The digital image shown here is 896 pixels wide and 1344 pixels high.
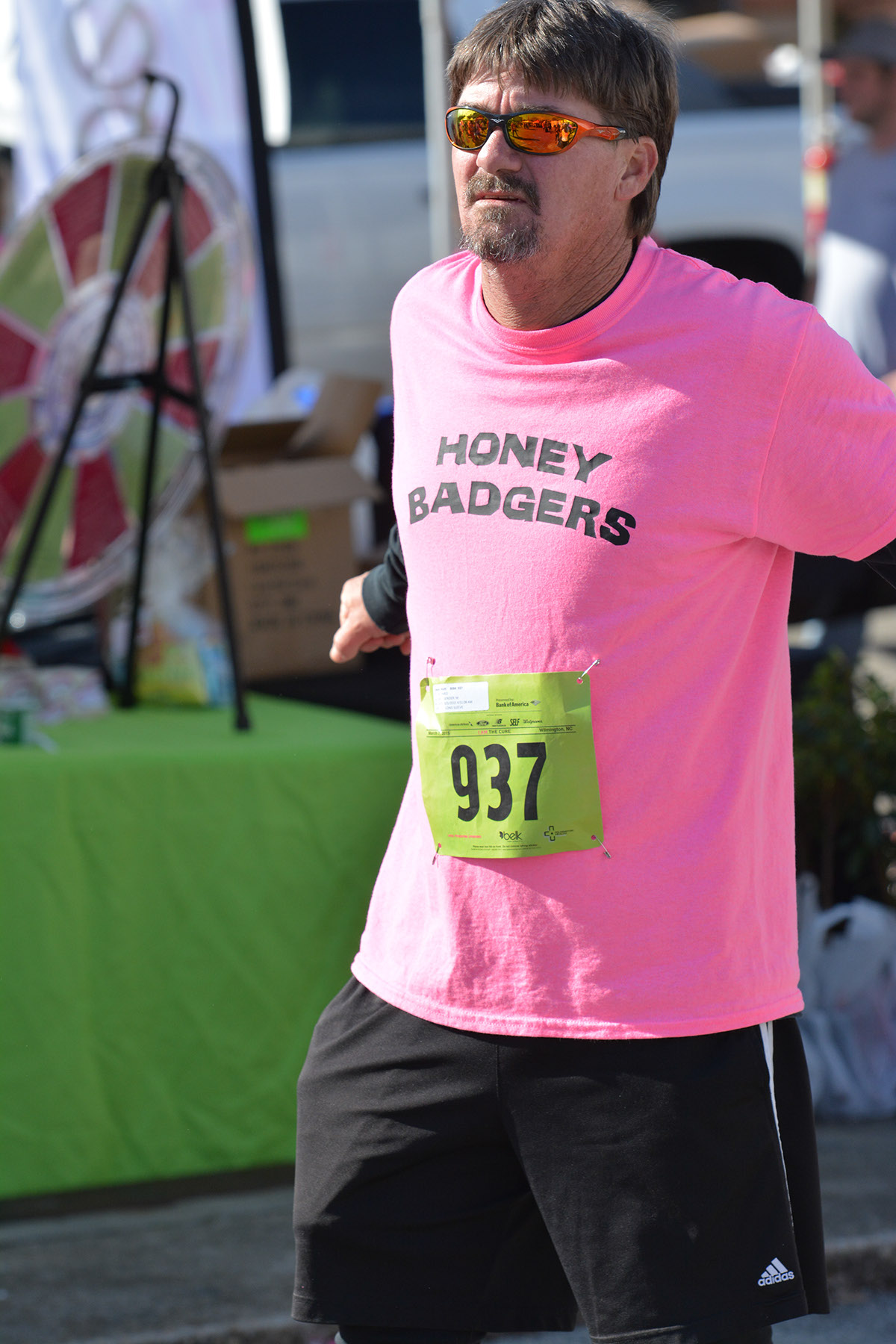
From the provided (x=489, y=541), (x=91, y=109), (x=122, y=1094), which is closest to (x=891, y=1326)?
(x=122, y=1094)

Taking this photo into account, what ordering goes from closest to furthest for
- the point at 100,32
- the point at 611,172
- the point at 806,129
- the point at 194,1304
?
the point at 611,172 < the point at 194,1304 < the point at 100,32 < the point at 806,129

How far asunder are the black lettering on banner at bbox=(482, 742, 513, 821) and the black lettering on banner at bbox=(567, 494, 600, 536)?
0.24 m

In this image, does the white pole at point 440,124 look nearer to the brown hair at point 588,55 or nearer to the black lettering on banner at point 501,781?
the brown hair at point 588,55

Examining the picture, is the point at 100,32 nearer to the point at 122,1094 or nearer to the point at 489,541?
the point at 122,1094

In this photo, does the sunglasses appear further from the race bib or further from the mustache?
the race bib

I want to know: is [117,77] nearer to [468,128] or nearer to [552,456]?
[468,128]

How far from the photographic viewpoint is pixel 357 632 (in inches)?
81.6

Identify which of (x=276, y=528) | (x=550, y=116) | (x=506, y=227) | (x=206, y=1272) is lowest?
(x=206, y=1272)

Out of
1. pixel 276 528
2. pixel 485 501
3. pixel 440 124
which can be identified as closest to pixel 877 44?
pixel 440 124

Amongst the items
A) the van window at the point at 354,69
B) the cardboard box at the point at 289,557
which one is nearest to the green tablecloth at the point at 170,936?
the cardboard box at the point at 289,557

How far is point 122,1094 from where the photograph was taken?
307cm

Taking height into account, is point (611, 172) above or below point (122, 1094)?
above

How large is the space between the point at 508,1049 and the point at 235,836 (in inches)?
56.8

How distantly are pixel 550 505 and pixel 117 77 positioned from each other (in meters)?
3.14
